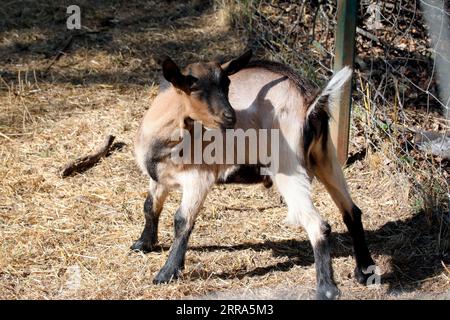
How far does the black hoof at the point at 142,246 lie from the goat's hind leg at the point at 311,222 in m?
0.94

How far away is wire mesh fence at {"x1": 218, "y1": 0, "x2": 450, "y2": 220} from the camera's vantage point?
18.9 ft

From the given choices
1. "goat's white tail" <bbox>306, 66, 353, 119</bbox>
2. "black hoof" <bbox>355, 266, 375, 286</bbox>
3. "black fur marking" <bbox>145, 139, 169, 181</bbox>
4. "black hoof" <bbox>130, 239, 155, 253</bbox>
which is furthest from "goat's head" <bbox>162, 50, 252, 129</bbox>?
→ "black hoof" <bbox>355, 266, 375, 286</bbox>

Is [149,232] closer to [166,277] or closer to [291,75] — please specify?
[166,277]

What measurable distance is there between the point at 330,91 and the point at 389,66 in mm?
2052

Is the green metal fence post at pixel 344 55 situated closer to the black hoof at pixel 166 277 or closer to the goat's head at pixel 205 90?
the goat's head at pixel 205 90

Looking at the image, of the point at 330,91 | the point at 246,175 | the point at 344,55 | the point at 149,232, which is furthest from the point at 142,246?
the point at 344,55

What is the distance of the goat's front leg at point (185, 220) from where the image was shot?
4559 mm

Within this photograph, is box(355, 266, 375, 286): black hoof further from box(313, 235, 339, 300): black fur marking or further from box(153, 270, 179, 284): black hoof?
box(153, 270, 179, 284): black hoof

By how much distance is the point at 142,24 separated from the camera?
26.6 feet

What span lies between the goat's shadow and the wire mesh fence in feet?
0.57

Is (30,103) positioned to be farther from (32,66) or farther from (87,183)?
(87,183)

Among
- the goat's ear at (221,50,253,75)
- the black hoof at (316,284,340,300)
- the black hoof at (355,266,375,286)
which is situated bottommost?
the black hoof at (355,266,375,286)

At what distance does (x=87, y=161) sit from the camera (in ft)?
19.7

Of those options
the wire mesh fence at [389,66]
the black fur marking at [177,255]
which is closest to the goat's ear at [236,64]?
the black fur marking at [177,255]
